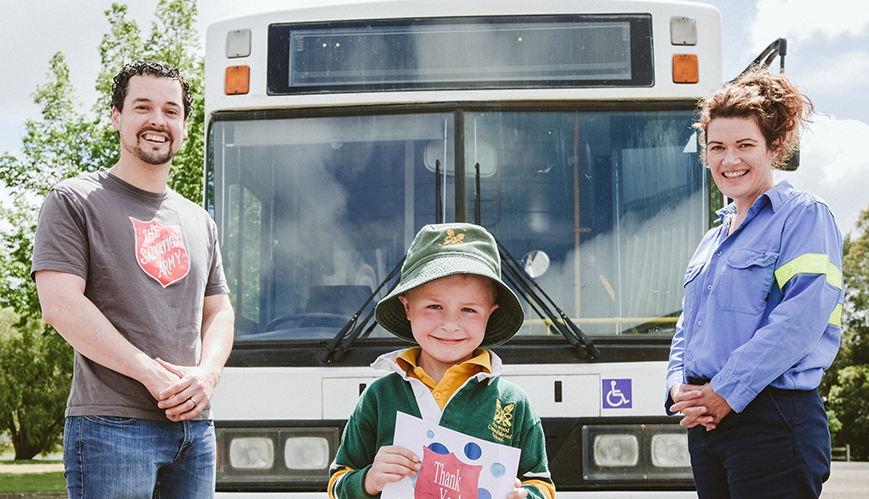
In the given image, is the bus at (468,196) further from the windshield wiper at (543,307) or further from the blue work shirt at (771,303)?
the blue work shirt at (771,303)

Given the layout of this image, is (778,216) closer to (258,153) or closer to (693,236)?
(693,236)

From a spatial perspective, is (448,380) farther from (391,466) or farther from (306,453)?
(306,453)

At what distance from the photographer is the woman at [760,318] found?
2.19m

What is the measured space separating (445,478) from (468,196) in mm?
1973

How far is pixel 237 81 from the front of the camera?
3.85 meters

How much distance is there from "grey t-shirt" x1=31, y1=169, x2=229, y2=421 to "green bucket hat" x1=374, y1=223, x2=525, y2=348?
72cm

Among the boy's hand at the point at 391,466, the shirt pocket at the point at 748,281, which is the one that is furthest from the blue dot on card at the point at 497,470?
the shirt pocket at the point at 748,281

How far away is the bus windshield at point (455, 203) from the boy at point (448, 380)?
1.52 meters

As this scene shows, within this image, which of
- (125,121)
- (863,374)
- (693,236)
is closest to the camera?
(125,121)

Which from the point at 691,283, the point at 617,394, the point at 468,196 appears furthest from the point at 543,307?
the point at 691,283

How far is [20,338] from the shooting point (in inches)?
1251

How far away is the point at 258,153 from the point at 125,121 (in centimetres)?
122

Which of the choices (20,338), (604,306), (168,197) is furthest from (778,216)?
(20,338)

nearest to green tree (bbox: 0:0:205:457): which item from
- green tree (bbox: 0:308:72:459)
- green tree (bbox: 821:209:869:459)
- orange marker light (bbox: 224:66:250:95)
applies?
orange marker light (bbox: 224:66:250:95)
